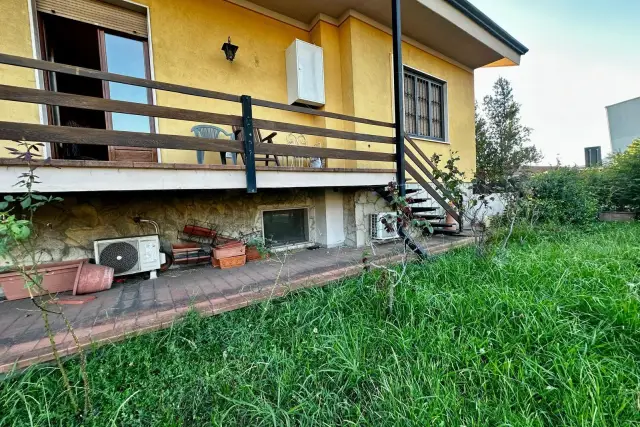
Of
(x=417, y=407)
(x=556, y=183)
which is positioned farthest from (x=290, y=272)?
(x=556, y=183)

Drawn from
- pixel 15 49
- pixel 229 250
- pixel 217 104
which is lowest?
pixel 229 250

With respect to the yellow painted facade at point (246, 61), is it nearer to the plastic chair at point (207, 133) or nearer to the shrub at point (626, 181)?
the plastic chair at point (207, 133)

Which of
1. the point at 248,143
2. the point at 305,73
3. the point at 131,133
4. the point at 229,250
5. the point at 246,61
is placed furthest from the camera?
Answer: the point at 305,73

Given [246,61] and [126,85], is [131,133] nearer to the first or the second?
[126,85]

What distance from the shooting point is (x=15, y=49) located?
287cm

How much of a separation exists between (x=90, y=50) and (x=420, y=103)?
6.45 meters

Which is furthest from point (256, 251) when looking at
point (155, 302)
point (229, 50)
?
point (229, 50)

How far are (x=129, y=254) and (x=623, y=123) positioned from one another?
22.2 meters

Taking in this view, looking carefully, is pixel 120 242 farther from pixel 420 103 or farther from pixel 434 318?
pixel 420 103

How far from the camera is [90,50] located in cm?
418

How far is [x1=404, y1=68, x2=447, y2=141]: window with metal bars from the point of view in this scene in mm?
5859

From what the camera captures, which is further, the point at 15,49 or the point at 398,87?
the point at 398,87

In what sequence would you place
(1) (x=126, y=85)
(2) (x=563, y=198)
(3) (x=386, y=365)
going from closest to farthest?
(3) (x=386, y=365), (1) (x=126, y=85), (2) (x=563, y=198)

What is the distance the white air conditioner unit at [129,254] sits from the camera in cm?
304
